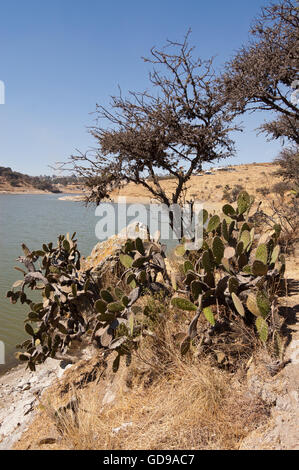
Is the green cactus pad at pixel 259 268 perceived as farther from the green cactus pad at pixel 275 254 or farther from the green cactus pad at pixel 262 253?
the green cactus pad at pixel 275 254

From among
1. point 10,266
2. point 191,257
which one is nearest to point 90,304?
point 191,257

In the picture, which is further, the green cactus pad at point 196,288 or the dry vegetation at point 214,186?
the dry vegetation at point 214,186

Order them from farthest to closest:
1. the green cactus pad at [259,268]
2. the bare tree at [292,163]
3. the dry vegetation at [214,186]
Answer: the dry vegetation at [214,186], the bare tree at [292,163], the green cactus pad at [259,268]

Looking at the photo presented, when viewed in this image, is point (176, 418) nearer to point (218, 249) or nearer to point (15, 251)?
point (218, 249)

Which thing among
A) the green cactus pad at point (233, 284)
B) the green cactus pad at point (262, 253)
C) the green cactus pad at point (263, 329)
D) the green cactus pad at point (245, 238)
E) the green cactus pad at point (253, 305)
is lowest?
the green cactus pad at point (263, 329)

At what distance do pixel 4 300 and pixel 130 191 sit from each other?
2821cm

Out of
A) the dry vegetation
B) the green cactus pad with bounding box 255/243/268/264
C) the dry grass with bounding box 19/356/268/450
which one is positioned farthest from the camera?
the dry vegetation

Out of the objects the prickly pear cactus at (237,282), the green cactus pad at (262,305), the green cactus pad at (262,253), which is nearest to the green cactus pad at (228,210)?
the prickly pear cactus at (237,282)

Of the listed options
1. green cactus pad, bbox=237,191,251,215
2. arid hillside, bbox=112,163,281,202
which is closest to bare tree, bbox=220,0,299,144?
green cactus pad, bbox=237,191,251,215

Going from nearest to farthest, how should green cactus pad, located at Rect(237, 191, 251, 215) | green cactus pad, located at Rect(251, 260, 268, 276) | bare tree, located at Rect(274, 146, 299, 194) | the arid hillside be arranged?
green cactus pad, located at Rect(251, 260, 268, 276) < green cactus pad, located at Rect(237, 191, 251, 215) < bare tree, located at Rect(274, 146, 299, 194) < the arid hillside

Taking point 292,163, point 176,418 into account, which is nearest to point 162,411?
point 176,418

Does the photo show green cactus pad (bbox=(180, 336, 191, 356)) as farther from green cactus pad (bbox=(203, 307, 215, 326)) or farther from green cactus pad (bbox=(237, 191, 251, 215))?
green cactus pad (bbox=(237, 191, 251, 215))
